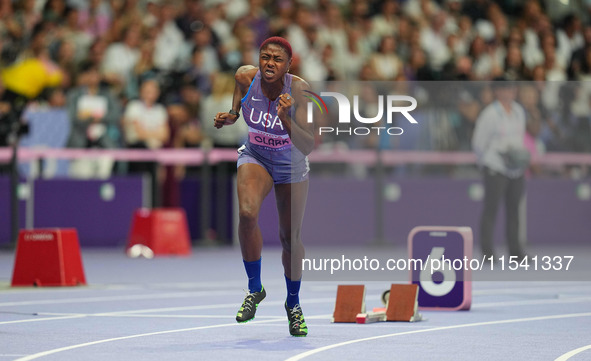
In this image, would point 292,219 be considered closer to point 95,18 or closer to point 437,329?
point 437,329

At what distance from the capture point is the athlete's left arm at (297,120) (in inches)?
313

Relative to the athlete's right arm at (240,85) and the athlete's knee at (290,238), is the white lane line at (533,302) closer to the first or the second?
the athlete's knee at (290,238)

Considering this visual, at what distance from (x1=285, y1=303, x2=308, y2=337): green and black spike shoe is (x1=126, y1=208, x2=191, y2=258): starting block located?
886 centimetres

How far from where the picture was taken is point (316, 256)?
12.0 m

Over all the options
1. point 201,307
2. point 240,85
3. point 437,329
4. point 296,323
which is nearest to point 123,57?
point 201,307

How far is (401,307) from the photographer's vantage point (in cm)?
970

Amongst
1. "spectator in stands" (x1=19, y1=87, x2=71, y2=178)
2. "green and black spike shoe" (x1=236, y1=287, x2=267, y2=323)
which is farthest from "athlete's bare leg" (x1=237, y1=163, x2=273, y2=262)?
"spectator in stands" (x1=19, y1=87, x2=71, y2=178)

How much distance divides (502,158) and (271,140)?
7886mm

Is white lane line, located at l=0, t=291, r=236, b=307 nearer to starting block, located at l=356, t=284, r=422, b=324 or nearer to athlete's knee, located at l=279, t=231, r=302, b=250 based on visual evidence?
starting block, located at l=356, t=284, r=422, b=324

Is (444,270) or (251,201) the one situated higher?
(251,201)

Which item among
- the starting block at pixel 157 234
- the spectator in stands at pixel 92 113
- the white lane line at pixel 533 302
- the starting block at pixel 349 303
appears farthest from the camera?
the spectator in stands at pixel 92 113

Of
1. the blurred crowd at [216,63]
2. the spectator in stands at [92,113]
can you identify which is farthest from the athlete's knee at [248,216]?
the spectator in stands at [92,113]

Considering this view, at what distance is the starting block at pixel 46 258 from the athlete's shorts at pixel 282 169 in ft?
13.9

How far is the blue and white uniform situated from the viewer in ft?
27.6
